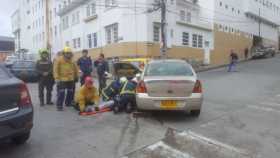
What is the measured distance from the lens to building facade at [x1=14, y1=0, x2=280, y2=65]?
2605 centimetres

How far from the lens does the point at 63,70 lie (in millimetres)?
8703

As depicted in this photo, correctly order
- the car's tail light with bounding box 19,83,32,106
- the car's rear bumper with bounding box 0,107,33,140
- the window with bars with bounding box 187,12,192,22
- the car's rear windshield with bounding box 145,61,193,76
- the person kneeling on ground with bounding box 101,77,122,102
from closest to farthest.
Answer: the car's rear bumper with bounding box 0,107,33,140 < the car's tail light with bounding box 19,83,32,106 < the car's rear windshield with bounding box 145,61,193,76 < the person kneeling on ground with bounding box 101,77,122,102 < the window with bars with bounding box 187,12,192,22

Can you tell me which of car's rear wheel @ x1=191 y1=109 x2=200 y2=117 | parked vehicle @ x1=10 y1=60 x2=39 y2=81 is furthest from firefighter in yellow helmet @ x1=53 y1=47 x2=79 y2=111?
parked vehicle @ x1=10 y1=60 x2=39 y2=81

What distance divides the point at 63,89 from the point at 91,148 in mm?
3393

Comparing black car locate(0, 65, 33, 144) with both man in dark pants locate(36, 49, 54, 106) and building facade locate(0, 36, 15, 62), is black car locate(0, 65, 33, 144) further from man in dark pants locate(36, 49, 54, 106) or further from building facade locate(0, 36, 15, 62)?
building facade locate(0, 36, 15, 62)

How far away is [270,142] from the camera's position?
20.9 ft

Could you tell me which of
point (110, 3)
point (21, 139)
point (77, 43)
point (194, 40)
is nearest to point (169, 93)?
point (21, 139)

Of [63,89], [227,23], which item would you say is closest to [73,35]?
[227,23]

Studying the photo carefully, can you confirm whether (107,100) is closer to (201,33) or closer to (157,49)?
(157,49)

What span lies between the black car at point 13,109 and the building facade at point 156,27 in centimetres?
2082

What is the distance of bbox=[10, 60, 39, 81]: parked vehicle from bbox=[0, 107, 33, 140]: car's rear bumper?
14.1 m

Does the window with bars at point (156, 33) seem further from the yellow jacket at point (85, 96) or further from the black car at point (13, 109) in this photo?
the black car at point (13, 109)

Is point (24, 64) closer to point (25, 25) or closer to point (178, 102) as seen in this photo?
point (178, 102)

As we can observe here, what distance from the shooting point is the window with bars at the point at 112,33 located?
27484 millimetres
